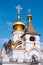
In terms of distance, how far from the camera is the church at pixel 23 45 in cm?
2549

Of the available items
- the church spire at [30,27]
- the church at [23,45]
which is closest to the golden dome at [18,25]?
the church at [23,45]

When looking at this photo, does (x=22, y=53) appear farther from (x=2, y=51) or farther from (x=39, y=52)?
(x=2, y=51)

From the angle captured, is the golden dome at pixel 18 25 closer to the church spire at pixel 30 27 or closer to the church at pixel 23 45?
the church at pixel 23 45

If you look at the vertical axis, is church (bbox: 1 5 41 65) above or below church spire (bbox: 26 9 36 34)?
below

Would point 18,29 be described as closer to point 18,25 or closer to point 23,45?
point 18,25

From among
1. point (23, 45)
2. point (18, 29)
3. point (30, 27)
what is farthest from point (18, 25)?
point (23, 45)

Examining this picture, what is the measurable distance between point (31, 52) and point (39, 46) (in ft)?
6.12

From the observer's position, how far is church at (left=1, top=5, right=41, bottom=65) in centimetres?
2549

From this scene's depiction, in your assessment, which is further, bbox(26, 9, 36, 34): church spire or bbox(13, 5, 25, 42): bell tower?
bbox(13, 5, 25, 42): bell tower

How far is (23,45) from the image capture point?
1078 inches

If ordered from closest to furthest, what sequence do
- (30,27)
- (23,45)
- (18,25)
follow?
(23,45) → (30,27) → (18,25)

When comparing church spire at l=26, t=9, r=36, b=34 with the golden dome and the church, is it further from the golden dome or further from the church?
the golden dome

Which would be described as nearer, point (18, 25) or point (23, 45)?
point (23, 45)

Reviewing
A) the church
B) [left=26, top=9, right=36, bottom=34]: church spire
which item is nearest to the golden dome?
the church
